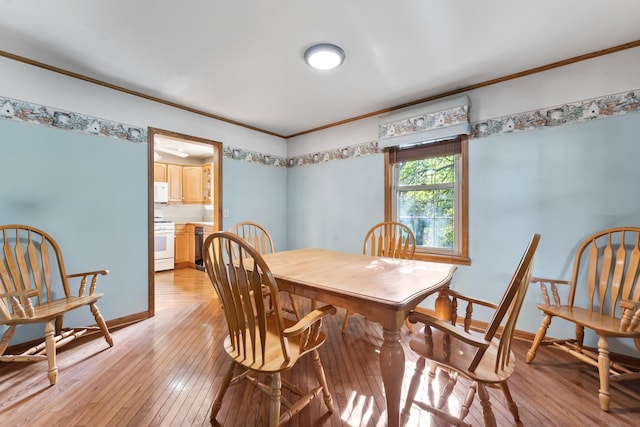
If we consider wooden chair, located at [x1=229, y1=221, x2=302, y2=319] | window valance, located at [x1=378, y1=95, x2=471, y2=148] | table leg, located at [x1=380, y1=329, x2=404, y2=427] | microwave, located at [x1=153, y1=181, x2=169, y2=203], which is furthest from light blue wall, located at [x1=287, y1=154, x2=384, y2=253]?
microwave, located at [x1=153, y1=181, x2=169, y2=203]

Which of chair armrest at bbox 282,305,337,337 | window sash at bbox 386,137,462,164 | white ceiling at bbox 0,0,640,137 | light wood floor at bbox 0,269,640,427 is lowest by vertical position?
light wood floor at bbox 0,269,640,427

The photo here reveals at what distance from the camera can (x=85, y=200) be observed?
2355 millimetres

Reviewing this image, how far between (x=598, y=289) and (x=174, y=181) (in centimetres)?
613

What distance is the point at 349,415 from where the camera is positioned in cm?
142

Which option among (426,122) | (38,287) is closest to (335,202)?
(426,122)

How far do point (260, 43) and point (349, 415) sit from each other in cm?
245

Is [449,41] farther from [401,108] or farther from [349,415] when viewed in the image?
[349,415]

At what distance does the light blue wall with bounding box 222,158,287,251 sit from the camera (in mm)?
3449

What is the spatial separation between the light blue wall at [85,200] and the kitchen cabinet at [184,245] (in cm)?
248

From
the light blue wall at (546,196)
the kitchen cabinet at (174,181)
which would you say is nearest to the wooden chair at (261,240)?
the light blue wall at (546,196)

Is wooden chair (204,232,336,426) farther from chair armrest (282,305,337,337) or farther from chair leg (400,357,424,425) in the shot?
chair leg (400,357,424,425)

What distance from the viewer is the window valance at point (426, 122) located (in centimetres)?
249

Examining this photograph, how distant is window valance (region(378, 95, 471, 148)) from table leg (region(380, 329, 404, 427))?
7.16 ft

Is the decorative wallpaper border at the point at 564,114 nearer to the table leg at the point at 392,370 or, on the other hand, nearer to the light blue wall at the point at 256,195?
the table leg at the point at 392,370
